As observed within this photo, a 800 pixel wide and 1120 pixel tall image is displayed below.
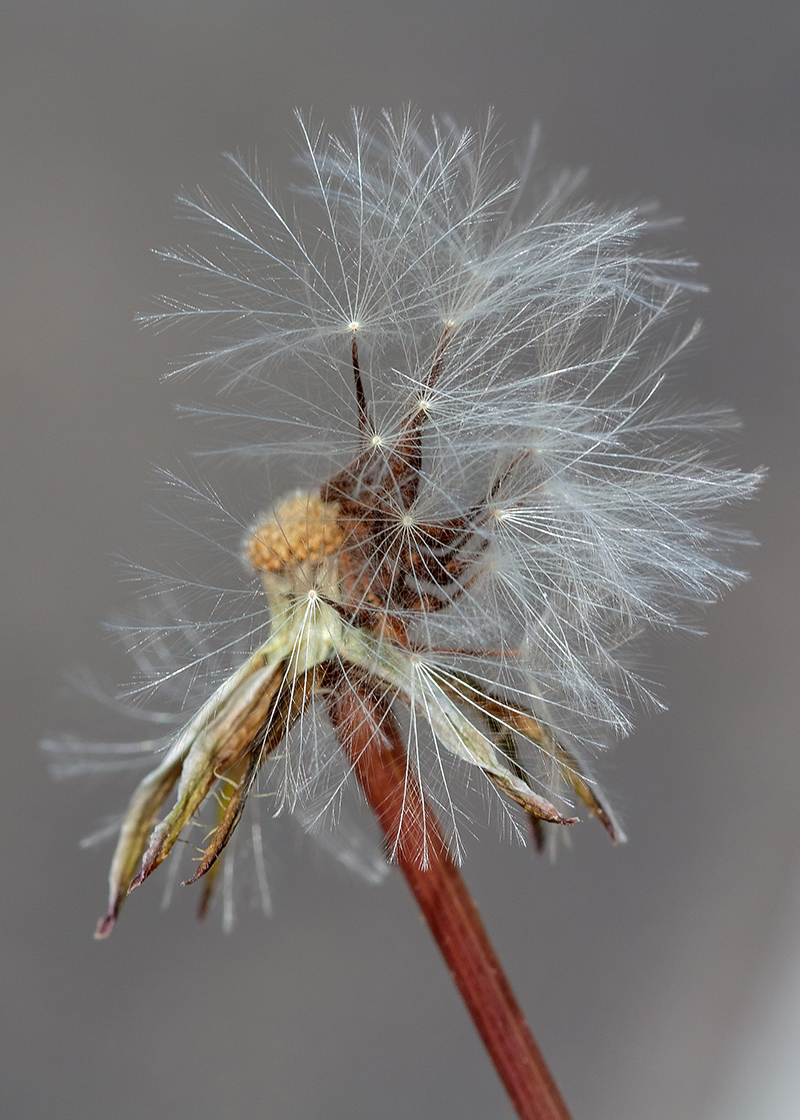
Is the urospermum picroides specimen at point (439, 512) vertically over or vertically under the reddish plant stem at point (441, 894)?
over

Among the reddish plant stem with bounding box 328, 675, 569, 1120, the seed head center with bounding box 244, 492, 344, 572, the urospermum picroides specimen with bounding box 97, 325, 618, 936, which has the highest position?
the seed head center with bounding box 244, 492, 344, 572

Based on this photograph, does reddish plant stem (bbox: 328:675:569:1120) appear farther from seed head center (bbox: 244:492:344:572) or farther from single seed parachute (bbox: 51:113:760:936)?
seed head center (bbox: 244:492:344:572)

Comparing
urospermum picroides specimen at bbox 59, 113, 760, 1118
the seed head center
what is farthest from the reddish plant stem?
the seed head center

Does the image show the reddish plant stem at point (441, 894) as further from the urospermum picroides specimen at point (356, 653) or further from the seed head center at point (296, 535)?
the seed head center at point (296, 535)

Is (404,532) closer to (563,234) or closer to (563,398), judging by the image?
(563,398)

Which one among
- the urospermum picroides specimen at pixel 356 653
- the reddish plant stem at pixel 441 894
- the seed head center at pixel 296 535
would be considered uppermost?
the seed head center at pixel 296 535

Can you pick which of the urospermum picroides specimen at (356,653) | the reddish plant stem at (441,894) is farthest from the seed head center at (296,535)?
the reddish plant stem at (441,894)
